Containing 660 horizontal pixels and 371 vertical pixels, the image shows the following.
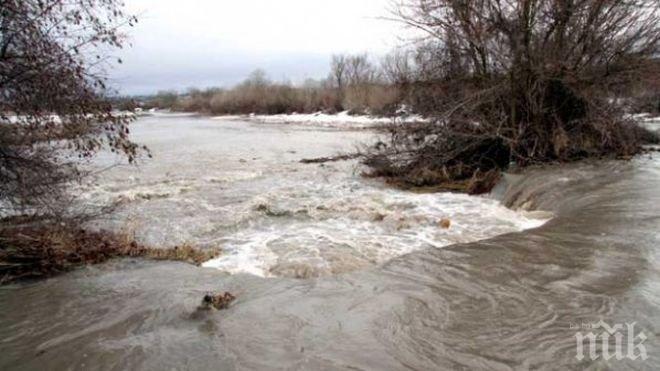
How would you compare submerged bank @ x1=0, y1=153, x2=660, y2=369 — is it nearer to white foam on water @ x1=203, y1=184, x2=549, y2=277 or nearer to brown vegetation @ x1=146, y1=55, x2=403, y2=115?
white foam on water @ x1=203, y1=184, x2=549, y2=277

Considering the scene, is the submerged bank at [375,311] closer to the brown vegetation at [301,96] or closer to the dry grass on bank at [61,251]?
the dry grass on bank at [61,251]

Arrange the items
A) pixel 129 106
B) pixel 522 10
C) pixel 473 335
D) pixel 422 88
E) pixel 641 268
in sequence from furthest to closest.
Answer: pixel 422 88
pixel 522 10
pixel 129 106
pixel 641 268
pixel 473 335

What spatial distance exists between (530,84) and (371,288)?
33.3 ft

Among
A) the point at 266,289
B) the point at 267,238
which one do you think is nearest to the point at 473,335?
the point at 266,289

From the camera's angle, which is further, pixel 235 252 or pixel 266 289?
pixel 235 252

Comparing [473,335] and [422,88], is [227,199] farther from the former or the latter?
[473,335]

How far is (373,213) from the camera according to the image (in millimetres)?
10523

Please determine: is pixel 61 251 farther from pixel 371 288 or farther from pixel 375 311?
pixel 375 311

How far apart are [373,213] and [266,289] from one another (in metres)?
4.30

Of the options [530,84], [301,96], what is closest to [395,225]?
[530,84]

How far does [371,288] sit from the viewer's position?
6473 mm

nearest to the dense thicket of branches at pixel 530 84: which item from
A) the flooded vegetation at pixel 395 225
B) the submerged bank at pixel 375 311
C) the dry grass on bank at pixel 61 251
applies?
the flooded vegetation at pixel 395 225

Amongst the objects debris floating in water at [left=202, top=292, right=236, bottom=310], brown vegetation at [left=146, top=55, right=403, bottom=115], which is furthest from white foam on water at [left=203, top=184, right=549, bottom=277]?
brown vegetation at [left=146, top=55, right=403, bottom=115]

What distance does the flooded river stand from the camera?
489 centimetres
